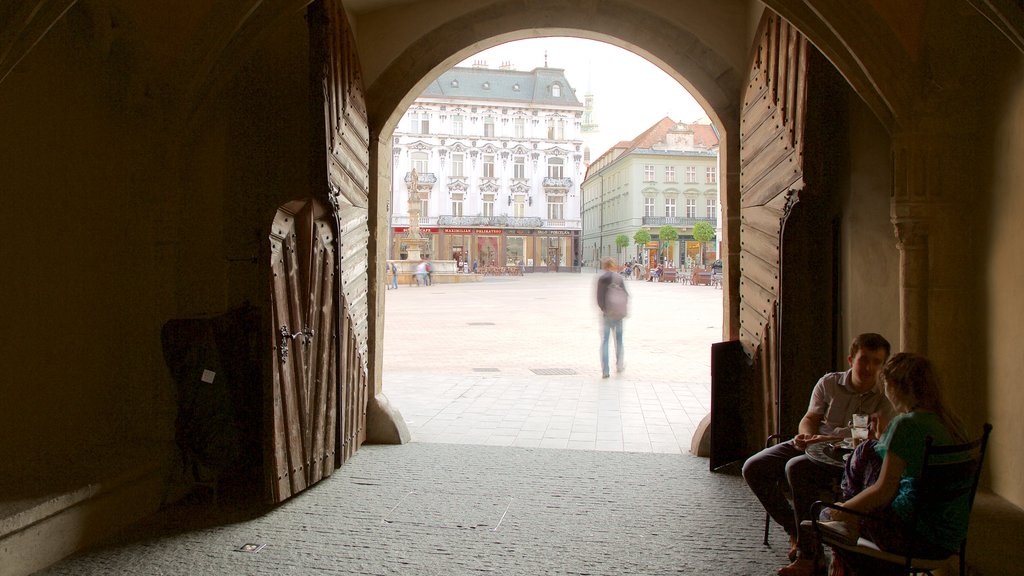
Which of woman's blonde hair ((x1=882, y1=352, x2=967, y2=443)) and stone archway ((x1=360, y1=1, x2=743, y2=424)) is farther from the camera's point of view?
stone archway ((x1=360, y1=1, x2=743, y2=424))

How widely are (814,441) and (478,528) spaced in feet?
5.93

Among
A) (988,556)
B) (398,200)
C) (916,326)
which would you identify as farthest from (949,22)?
(398,200)

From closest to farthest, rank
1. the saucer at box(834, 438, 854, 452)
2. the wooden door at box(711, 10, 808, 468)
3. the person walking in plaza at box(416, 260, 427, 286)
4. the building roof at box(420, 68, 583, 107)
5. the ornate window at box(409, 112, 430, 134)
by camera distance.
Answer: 1. the saucer at box(834, 438, 854, 452)
2. the wooden door at box(711, 10, 808, 468)
3. the person walking in plaza at box(416, 260, 427, 286)
4. the ornate window at box(409, 112, 430, 134)
5. the building roof at box(420, 68, 583, 107)

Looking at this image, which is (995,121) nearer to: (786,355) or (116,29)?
(786,355)

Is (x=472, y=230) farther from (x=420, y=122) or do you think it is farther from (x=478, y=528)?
(x=478, y=528)

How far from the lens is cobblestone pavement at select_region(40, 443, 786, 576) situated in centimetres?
361

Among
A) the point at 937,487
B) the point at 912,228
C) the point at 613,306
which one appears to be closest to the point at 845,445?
the point at 937,487

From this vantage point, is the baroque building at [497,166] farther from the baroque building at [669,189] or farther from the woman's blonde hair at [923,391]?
the woman's blonde hair at [923,391]

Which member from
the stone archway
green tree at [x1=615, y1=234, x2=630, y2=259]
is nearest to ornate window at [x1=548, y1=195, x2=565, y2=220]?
green tree at [x1=615, y1=234, x2=630, y2=259]

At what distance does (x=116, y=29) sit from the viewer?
4.59 meters

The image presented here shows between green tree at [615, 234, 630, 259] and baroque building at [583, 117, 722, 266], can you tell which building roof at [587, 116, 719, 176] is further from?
green tree at [615, 234, 630, 259]

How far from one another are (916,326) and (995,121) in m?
1.07

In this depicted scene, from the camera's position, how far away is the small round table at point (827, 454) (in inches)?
125

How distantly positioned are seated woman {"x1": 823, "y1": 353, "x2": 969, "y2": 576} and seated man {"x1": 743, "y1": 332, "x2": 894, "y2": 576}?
0.61 metres
